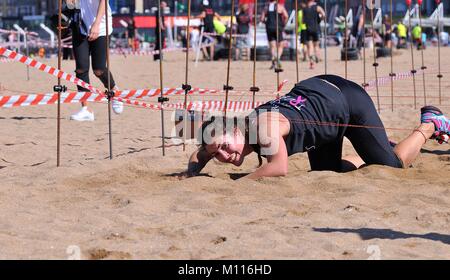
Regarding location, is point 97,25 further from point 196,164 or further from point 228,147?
point 228,147

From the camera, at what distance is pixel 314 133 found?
5.98 metres

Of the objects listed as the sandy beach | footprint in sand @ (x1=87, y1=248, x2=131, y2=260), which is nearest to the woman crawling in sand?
the sandy beach

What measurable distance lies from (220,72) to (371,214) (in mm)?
13273

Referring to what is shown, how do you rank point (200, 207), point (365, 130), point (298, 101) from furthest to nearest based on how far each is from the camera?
1. point (365, 130)
2. point (298, 101)
3. point (200, 207)

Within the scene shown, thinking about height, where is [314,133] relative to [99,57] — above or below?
below

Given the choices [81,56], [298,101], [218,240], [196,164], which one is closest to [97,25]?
[81,56]

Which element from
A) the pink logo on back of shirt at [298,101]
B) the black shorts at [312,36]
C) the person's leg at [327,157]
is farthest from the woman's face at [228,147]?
the black shorts at [312,36]

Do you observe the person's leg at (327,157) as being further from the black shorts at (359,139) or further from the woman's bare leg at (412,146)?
the woman's bare leg at (412,146)

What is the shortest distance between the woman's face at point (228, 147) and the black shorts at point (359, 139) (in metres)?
0.93

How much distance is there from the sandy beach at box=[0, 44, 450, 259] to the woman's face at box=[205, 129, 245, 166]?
0.67 feet

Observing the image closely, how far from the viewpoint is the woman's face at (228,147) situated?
18.1 ft

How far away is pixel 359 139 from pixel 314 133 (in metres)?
0.48
